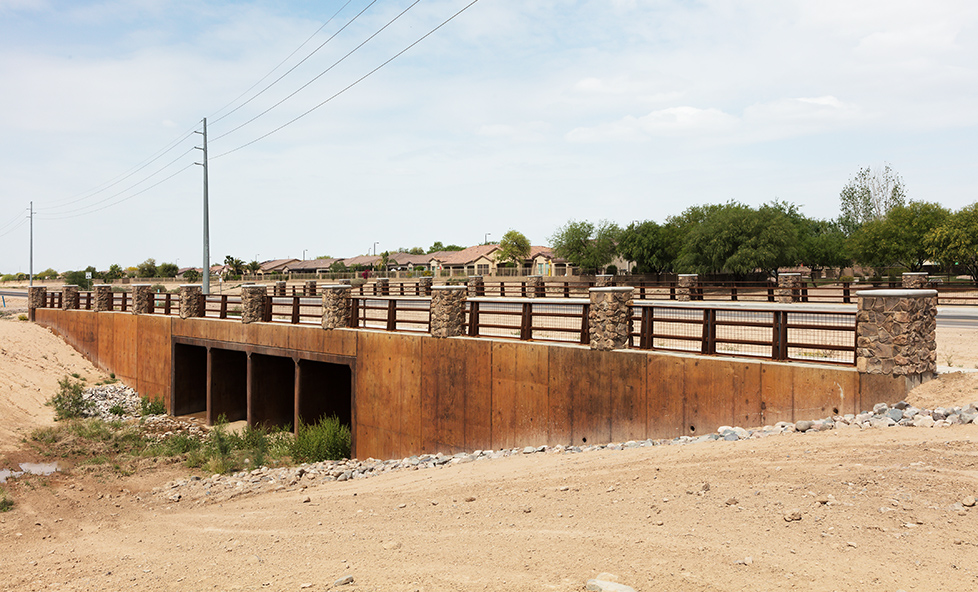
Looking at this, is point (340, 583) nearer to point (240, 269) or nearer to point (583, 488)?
point (583, 488)

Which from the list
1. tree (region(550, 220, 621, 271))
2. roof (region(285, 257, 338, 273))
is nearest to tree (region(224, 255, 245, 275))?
roof (region(285, 257, 338, 273))

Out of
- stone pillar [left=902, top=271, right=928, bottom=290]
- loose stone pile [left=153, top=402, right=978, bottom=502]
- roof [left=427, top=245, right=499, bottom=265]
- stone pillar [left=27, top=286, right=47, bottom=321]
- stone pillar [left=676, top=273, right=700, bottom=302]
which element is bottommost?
loose stone pile [left=153, top=402, right=978, bottom=502]

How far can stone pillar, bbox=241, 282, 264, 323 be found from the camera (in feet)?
69.4

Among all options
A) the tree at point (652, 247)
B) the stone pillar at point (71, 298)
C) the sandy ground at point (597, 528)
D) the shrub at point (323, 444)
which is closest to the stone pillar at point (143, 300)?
the stone pillar at point (71, 298)

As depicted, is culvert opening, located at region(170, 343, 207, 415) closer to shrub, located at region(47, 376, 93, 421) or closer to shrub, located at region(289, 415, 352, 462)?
shrub, located at region(47, 376, 93, 421)

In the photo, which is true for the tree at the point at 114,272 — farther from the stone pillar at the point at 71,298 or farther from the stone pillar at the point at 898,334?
the stone pillar at the point at 898,334

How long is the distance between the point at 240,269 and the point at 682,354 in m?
102

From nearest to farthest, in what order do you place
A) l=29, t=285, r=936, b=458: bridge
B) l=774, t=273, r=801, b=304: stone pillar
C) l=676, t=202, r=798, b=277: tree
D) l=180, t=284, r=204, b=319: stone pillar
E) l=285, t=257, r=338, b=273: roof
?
l=29, t=285, r=936, b=458: bridge < l=180, t=284, r=204, b=319: stone pillar < l=774, t=273, r=801, b=304: stone pillar < l=676, t=202, r=798, b=277: tree < l=285, t=257, r=338, b=273: roof

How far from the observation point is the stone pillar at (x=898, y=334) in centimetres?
906

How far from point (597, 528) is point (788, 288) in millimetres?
23327

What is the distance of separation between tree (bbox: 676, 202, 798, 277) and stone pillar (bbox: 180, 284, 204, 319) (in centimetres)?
4148

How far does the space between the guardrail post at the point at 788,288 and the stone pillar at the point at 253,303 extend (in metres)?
21.2

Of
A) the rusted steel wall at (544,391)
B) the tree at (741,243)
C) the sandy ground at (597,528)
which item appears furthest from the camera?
the tree at (741,243)

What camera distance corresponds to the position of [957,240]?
4488 cm
